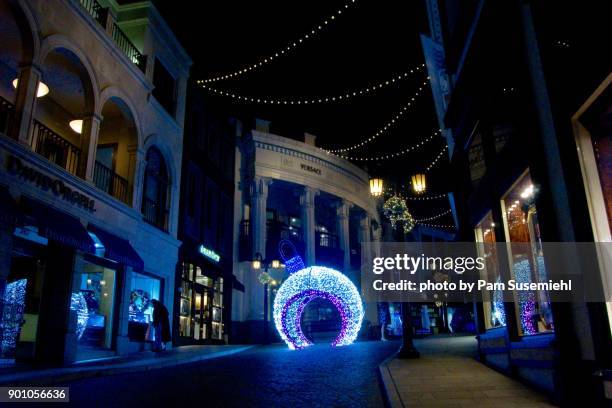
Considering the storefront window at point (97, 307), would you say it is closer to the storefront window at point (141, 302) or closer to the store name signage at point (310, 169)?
the storefront window at point (141, 302)

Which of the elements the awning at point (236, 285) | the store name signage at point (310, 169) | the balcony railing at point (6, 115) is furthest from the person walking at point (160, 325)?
the store name signage at point (310, 169)

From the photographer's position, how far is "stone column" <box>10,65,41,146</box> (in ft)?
40.0

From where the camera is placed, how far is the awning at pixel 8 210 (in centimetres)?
1072

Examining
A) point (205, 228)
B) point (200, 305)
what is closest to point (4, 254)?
point (200, 305)

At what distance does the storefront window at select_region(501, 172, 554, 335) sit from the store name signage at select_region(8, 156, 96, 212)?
11.2 m

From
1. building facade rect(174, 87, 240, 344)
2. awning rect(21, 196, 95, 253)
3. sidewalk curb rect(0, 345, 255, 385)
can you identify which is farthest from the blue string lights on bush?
building facade rect(174, 87, 240, 344)

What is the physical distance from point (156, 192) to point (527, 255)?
655 inches

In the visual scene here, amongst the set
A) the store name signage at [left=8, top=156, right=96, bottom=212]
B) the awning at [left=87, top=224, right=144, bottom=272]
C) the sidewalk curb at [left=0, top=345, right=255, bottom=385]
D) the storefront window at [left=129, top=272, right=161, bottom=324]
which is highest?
the store name signage at [left=8, top=156, right=96, bottom=212]

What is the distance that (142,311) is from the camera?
19.0 meters

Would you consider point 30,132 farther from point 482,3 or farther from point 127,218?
point 482,3

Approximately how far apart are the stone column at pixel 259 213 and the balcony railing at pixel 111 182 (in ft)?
39.0

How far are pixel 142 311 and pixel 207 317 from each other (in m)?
6.14

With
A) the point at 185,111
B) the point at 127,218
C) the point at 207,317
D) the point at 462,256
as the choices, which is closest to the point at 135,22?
the point at 185,111

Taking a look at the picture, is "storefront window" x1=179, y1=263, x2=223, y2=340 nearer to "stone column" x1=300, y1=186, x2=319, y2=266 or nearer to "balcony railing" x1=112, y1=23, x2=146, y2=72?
"stone column" x1=300, y1=186, x2=319, y2=266
